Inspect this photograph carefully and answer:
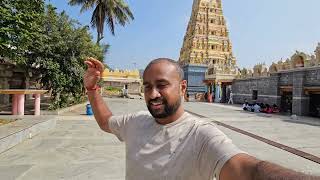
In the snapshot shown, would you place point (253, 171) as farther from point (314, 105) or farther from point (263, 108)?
point (263, 108)

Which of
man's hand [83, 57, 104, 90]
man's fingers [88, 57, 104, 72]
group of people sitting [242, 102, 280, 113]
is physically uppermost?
man's fingers [88, 57, 104, 72]

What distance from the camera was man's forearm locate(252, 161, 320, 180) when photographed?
3.55 ft

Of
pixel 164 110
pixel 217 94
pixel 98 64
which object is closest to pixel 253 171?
pixel 164 110

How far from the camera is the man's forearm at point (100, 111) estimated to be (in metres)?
2.51

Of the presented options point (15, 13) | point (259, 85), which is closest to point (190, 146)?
point (15, 13)

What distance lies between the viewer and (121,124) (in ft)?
7.47

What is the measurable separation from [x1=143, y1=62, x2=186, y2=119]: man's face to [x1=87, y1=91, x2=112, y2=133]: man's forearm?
63 centimetres

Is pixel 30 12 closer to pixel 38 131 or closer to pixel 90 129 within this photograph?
pixel 38 131

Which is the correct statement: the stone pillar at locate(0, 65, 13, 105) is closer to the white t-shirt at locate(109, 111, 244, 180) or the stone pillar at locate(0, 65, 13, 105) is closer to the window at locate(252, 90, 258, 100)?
the white t-shirt at locate(109, 111, 244, 180)

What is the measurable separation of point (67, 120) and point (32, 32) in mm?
5403

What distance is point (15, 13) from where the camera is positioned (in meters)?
10.0

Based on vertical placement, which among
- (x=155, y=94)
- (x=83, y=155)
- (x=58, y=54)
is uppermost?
(x=58, y=54)

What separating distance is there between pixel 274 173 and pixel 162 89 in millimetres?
938

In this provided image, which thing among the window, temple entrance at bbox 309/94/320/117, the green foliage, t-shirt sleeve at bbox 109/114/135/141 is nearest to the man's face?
t-shirt sleeve at bbox 109/114/135/141
